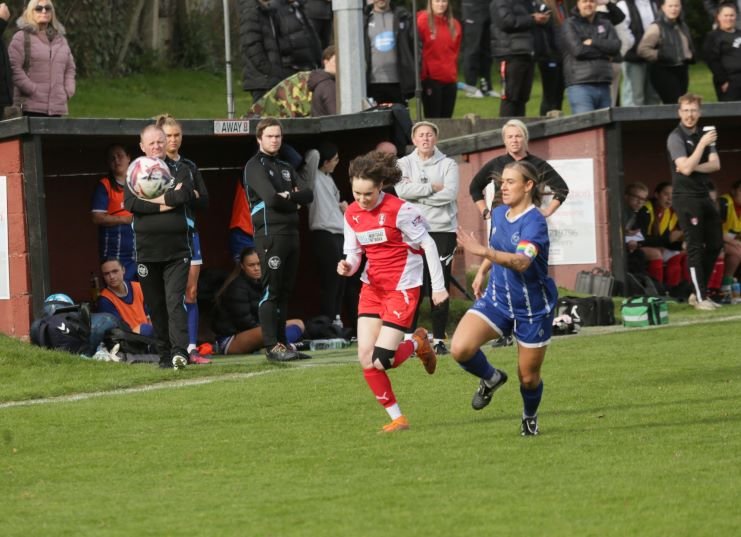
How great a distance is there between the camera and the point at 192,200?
45.2 ft

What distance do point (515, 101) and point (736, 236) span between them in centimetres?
336

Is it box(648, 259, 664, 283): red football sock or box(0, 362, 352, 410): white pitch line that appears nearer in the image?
box(0, 362, 352, 410): white pitch line

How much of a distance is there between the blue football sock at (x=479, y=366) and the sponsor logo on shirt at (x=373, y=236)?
3.33 feet

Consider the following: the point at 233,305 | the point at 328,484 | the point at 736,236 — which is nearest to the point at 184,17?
the point at 736,236

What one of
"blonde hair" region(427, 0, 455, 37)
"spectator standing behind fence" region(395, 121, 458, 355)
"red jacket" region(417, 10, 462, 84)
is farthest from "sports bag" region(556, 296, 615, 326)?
"blonde hair" region(427, 0, 455, 37)

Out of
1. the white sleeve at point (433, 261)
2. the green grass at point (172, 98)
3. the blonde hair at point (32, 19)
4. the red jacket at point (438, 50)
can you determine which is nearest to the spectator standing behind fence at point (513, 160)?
the white sleeve at point (433, 261)

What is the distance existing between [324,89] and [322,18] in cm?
343

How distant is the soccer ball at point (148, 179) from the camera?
1356 cm

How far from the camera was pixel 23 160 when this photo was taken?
15.0 m

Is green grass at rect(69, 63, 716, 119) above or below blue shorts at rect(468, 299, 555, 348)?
above

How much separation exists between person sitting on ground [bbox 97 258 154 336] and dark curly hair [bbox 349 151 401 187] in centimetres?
550

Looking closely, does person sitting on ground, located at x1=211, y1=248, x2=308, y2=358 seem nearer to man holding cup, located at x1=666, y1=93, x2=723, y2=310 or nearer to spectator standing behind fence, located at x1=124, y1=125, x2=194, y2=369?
spectator standing behind fence, located at x1=124, y1=125, x2=194, y2=369

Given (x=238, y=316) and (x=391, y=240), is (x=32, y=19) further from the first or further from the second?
(x=391, y=240)

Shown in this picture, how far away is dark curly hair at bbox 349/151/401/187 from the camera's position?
10250 mm
